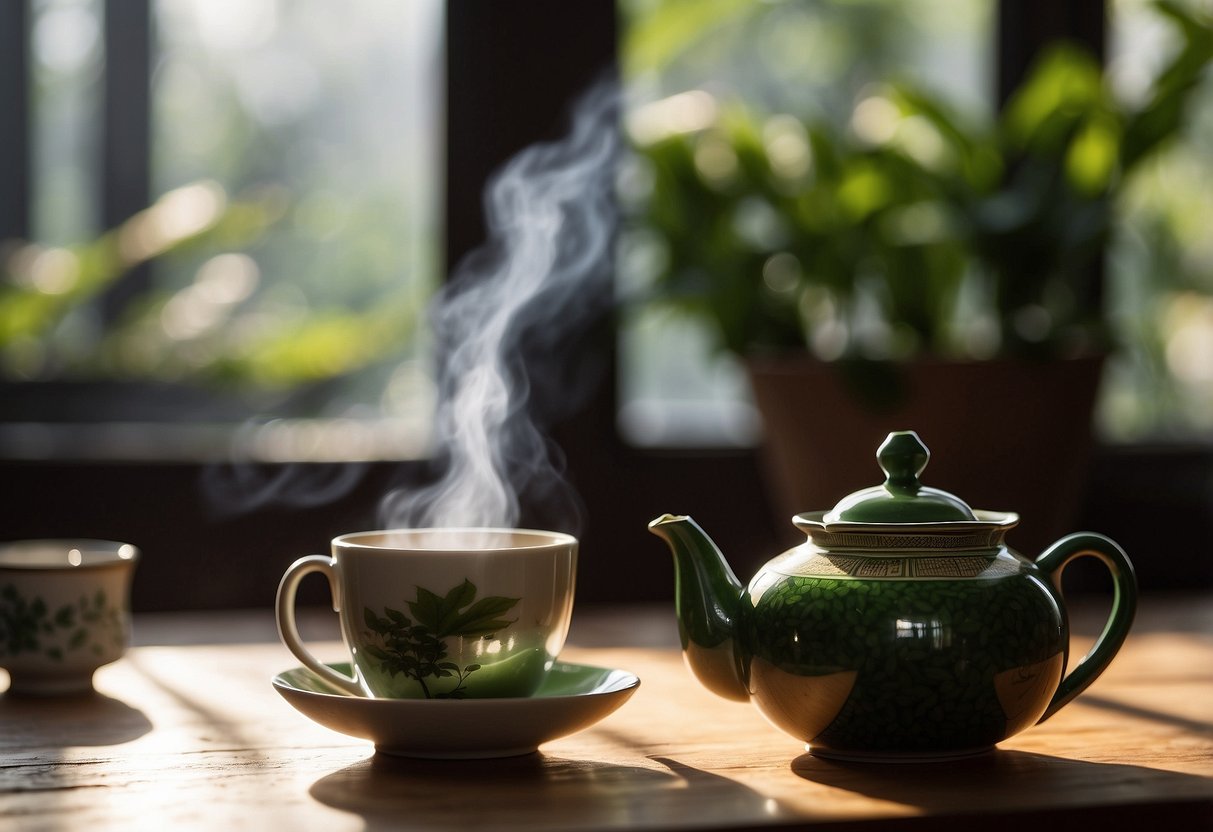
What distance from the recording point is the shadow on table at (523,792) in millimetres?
608

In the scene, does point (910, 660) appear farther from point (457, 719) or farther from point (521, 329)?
point (521, 329)

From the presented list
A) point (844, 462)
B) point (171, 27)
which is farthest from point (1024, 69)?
point (171, 27)

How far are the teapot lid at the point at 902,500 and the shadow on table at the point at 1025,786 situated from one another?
4.8 inches

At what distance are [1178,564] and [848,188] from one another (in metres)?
0.73

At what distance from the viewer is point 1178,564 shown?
1.88 metres

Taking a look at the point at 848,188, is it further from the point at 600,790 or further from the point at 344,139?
the point at 600,790

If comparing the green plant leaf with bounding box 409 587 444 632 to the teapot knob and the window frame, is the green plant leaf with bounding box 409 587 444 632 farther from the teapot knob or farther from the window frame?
the window frame

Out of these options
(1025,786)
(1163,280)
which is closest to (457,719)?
(1025,786)

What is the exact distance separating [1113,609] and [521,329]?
106 centimetres

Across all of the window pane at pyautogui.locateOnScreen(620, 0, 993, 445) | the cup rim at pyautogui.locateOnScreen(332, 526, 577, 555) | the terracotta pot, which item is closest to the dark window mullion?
the window pane at pyautogui.locateOnScreen(620, 0, 993, 445)

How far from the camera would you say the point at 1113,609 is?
730 millimetres

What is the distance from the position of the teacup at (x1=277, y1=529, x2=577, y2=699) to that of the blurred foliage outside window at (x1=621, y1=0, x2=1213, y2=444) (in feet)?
2.69

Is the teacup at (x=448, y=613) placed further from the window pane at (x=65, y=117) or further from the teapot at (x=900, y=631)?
the window pane at (x=65, y=117)

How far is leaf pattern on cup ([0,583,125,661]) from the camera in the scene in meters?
0.91
